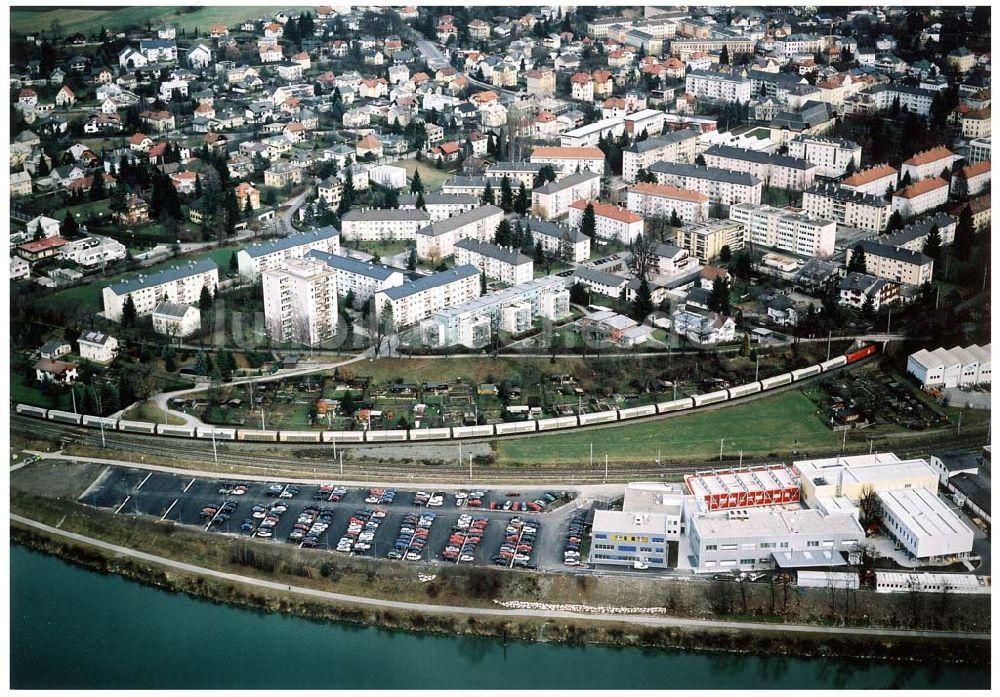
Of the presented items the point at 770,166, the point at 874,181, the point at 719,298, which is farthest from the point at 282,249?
the point at 874,181

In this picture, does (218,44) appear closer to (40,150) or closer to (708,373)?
(40,150)

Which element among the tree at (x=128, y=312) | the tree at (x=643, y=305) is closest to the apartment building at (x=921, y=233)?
the tree at (x=643, y=305)

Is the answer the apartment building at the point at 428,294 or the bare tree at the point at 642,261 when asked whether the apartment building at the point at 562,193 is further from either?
the apartment building at the point at 428,294

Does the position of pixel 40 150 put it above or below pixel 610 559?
above

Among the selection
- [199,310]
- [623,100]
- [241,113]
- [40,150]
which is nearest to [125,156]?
[40,150]

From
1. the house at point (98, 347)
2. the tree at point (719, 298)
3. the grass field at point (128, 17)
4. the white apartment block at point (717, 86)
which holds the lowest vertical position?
the house at point (98, 347)

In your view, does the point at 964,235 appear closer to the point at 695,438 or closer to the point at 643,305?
the point at 643,305

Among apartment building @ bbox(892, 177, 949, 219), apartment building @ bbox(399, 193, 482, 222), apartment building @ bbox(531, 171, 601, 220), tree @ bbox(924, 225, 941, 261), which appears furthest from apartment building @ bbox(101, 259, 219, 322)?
apartment building @ bbox(892, 177, 949, 219)
